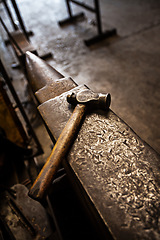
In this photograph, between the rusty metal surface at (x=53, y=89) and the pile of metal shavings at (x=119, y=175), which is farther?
the rusty metal surface at (x=53, y=89)

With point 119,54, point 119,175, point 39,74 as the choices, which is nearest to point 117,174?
point 119,175

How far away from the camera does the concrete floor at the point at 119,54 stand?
7.88 ft

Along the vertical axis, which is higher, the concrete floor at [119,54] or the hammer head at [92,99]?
the hammer head at [92,99]

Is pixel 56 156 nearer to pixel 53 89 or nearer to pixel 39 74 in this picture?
pixel 53 89

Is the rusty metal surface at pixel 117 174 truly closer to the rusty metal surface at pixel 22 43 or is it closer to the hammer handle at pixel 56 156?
Answer: the hammer handle at pixel 56 156

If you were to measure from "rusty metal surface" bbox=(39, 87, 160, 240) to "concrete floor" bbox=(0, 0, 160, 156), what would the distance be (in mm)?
1267

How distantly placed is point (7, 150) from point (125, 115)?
150 cm

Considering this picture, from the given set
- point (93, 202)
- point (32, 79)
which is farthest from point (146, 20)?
point (93, 202)

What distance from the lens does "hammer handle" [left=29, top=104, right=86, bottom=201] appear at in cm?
80

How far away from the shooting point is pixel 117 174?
0.79m

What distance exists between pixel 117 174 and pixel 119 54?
9.88 feet

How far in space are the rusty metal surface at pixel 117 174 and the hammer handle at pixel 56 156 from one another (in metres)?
0.04

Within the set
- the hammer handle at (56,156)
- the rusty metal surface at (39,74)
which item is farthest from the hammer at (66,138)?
the rusty metal surface at (39,74)

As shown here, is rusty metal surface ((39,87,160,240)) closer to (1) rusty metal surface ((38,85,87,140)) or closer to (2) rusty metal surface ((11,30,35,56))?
(1) rusty metal surface ((38,85,87,140))
